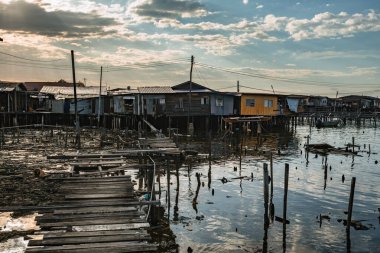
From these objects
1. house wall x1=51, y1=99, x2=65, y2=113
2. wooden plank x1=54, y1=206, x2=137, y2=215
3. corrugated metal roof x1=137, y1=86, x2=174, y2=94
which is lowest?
wooden plank x1=54, y1=206, x2=137, y2=215

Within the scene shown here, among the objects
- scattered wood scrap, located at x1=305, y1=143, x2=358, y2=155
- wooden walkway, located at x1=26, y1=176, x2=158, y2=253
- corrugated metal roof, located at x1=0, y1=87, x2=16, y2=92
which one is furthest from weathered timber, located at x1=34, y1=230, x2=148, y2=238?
corrugated metal roof, located at x1=0, y1=87, x2=16, y2=92

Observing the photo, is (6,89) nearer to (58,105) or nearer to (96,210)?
(58,105)

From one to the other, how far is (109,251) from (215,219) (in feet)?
30.4

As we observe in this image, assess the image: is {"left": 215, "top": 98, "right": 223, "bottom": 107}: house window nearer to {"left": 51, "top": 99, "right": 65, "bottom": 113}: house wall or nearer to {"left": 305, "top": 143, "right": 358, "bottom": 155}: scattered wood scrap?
{"left": 305, "top": 143, "right": 358, "bottom": 155}: scattered wood scrap

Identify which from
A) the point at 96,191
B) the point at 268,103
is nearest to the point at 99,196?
the point at 96,191

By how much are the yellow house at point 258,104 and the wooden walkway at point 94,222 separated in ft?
146

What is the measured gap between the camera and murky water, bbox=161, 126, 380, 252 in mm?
12938

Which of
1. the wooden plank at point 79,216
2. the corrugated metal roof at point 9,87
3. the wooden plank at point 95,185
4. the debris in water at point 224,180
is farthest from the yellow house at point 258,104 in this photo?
the wooden plank at point 79,216

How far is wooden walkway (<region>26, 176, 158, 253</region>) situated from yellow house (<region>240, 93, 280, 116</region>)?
44573 mm

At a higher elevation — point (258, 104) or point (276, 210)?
point (258, 104)

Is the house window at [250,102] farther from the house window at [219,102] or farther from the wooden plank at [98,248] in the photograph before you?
the wooden plank at [98,248]

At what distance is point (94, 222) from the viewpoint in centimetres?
791

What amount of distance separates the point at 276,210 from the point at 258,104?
131 feet

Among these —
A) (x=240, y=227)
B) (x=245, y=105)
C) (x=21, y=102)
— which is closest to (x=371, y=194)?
(x=240, y=227)
